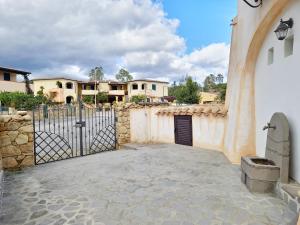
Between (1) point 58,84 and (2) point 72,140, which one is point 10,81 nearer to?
(1) point 58,84

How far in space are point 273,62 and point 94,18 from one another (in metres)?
11.3

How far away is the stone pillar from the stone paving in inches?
120

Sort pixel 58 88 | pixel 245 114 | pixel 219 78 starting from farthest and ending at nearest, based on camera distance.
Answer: pixel 219 78
pixel 58 88
pixel 245 114

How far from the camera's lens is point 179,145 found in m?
9.97

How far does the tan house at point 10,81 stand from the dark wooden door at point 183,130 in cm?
3248

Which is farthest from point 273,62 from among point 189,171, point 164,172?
point 164,172

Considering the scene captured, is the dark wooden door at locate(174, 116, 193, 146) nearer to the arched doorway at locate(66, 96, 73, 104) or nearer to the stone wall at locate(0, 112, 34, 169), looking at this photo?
the stone wall at locate(0, 112, 34, 169)

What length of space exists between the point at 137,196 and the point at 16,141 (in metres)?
4.36

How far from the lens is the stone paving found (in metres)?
3.69

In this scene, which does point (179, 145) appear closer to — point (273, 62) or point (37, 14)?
point (273, 62)

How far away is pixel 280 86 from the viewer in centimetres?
500

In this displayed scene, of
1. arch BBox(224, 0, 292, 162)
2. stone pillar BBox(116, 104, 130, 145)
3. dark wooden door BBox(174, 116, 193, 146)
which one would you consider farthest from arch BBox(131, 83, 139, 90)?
arch BBox(224, 0, 292, 162)

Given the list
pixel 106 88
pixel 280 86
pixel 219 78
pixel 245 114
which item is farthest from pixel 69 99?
pixel 219 78

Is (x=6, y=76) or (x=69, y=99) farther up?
(x=6, y=76)
